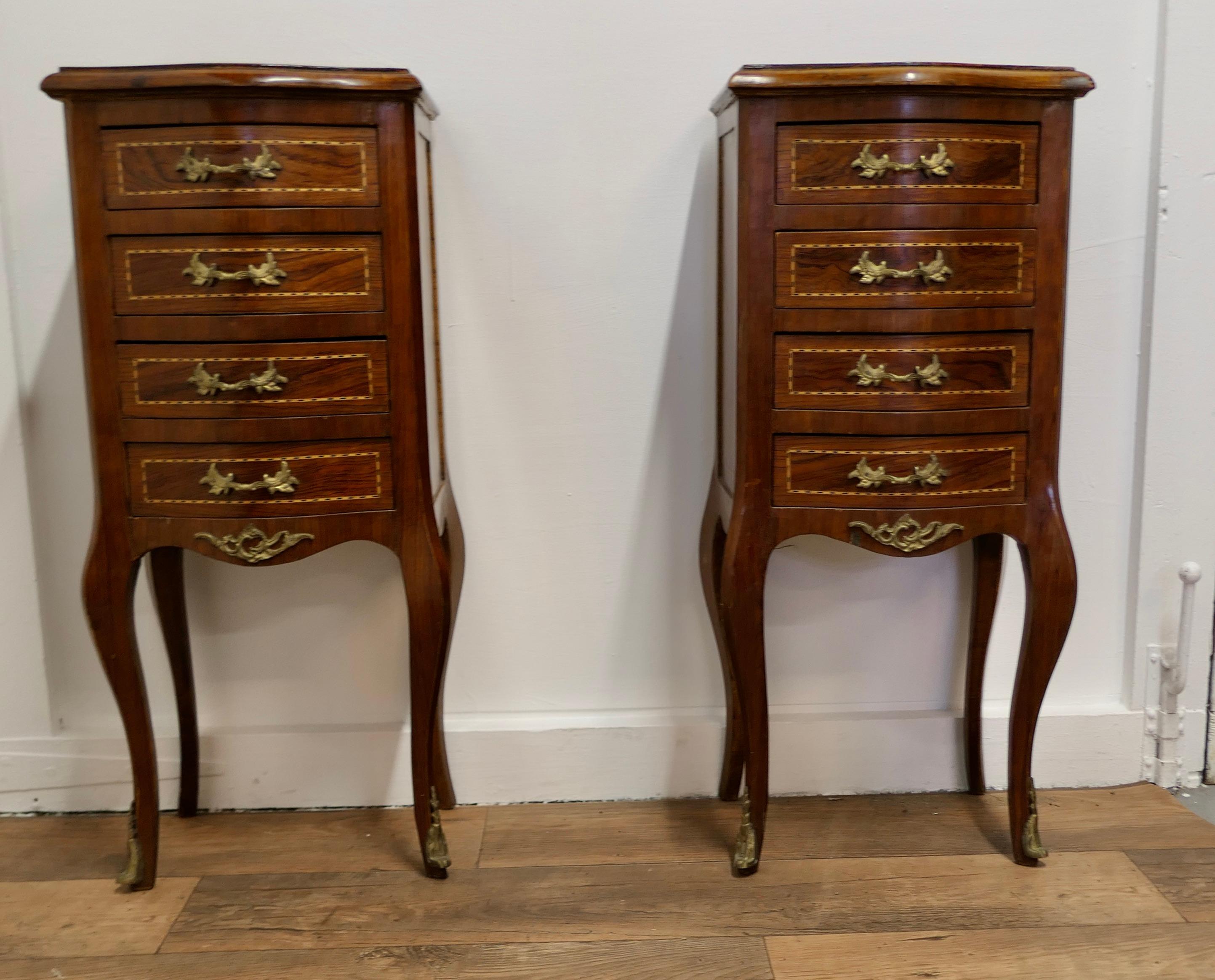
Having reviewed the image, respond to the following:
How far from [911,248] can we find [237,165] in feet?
3.15

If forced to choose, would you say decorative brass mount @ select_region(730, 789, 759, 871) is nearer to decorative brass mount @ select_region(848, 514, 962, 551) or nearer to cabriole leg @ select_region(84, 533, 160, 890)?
decorative brass mount @ select_region(848, 514, 962, 551)

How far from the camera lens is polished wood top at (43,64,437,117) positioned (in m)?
1.38

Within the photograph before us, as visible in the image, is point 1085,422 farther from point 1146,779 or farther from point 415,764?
point 415,764

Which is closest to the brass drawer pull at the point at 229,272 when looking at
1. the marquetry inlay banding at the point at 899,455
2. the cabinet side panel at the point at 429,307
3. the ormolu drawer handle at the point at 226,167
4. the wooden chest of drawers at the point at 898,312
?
the ormolu drawer handle at the point at 226,167

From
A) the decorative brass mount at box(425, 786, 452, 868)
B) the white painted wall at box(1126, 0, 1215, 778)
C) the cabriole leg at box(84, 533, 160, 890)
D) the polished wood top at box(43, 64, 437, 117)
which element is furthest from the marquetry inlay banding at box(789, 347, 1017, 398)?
the cabriole leg at box(84, 533, 160, 890)

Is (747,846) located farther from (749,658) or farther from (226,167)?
(226,167)

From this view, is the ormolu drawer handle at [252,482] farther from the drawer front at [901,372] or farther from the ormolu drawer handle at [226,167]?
the drawer front at [901,372]

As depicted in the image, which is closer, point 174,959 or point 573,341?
point 174,959

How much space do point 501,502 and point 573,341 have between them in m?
0.33

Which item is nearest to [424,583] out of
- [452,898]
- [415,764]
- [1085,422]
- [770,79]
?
[415,764]

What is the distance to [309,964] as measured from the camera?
145 cm

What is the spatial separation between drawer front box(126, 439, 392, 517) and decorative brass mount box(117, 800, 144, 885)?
1.74 ft

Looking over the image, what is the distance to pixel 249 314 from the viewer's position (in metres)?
1.46

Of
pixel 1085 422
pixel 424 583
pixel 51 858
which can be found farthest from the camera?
pixel 1085 422
